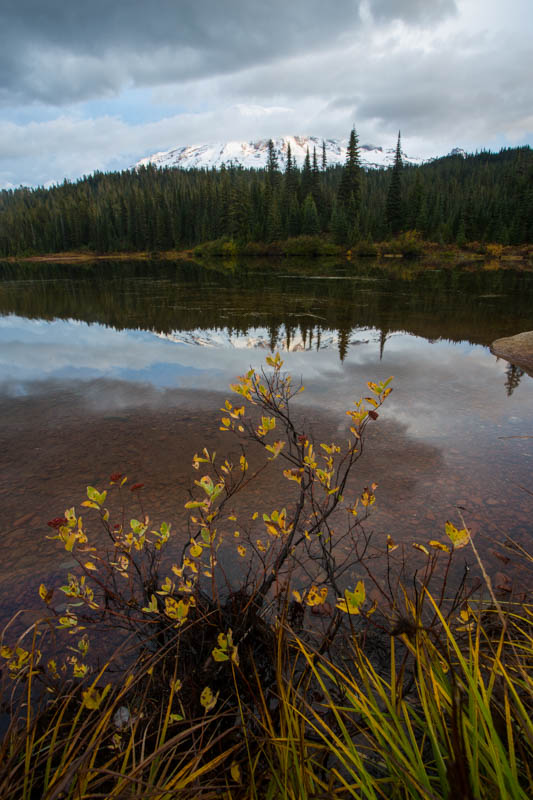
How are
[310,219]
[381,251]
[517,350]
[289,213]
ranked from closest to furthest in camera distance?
[517,350] < [381,251] < [310,219] < [289,213]

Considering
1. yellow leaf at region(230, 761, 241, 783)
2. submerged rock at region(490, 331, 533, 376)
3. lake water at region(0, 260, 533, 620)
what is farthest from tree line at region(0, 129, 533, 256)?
yellow leaf at region(230, 761, 241, 783)

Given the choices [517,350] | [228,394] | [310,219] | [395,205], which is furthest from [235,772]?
[395,205]

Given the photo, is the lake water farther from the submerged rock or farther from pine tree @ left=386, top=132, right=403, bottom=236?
pine tree @ left=386, top=132, right=403, bottom=236

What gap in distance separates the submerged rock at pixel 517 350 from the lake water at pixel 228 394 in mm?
375

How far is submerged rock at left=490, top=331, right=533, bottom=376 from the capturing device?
9695 millimetres

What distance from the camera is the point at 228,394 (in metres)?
7.79

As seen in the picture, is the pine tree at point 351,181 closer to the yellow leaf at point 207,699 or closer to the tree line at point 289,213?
the tree line at point 289,213

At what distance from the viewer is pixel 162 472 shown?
16.3 feet

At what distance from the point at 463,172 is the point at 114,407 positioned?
559ft

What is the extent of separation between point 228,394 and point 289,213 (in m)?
75.9

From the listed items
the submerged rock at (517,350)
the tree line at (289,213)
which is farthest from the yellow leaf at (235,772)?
the tree line at (289,213)

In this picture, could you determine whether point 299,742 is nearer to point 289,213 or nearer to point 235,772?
point 235,772

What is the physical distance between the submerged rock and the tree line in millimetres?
59559

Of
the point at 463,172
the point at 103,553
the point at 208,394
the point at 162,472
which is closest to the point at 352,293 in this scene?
the point at 208,394
